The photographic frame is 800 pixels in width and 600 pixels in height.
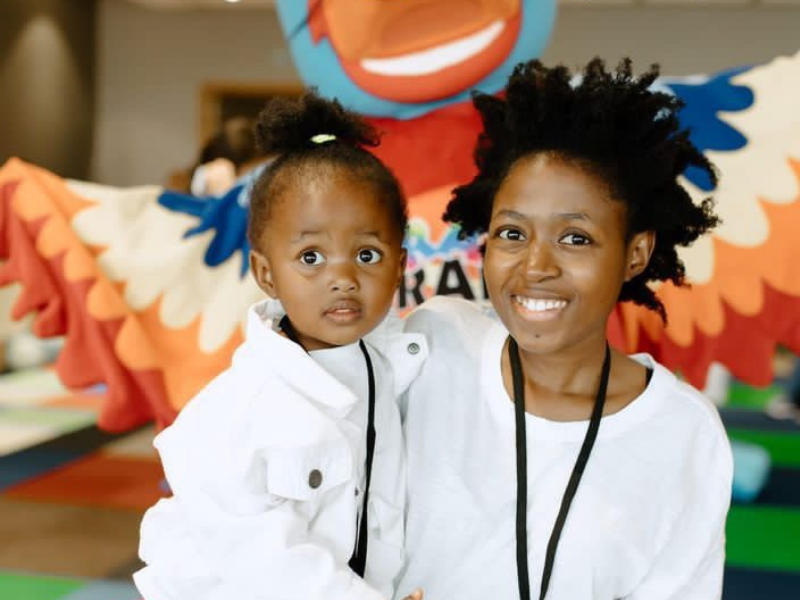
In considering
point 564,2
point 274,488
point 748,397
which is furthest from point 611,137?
point 564,2

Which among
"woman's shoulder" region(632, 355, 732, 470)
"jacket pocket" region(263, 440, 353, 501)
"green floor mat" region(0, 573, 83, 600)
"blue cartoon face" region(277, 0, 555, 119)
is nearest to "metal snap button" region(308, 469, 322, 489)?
"jacket pocket" region(263, 440, 353, 501)

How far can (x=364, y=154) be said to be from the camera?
0.92m

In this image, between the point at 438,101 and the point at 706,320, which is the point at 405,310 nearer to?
the point at 438,101

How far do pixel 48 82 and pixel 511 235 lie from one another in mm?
5464

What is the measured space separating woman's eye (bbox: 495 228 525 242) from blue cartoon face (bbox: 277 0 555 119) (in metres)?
0.70

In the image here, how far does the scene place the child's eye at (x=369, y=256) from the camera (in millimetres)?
885

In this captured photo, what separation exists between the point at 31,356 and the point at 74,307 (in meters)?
2.99

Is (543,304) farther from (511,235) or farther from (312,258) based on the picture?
(312,258)

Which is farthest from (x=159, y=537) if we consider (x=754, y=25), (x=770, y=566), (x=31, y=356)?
(x=754, y=25)

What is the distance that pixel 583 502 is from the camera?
2.72 ft

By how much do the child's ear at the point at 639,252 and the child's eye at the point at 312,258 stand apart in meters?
0.31

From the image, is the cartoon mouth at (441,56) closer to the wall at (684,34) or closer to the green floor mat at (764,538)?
the green floor mat at (764,538)

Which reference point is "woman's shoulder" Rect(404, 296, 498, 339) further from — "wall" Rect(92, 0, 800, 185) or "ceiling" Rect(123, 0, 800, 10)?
"wall" Rect(92, 0, 800, 185)

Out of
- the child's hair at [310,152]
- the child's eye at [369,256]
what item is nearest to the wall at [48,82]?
the child's hair at [310,152]
